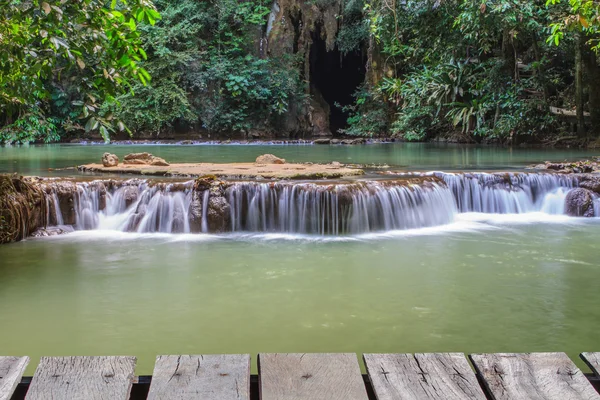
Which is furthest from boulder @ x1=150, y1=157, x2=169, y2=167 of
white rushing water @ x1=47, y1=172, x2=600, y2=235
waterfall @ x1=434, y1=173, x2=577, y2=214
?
waterfall @ x1=434, y1=173, x2=577, y2=214

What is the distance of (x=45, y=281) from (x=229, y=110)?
20307 millimetres

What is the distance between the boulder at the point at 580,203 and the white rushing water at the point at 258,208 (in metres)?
2.16

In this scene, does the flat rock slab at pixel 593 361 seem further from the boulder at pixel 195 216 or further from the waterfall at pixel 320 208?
the boulder at pixel 195 216

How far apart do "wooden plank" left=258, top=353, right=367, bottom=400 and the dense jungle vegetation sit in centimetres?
760

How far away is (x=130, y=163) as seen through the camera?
10852 millimetres

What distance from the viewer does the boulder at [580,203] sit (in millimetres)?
9023

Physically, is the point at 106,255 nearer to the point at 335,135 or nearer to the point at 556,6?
the point at 556,6

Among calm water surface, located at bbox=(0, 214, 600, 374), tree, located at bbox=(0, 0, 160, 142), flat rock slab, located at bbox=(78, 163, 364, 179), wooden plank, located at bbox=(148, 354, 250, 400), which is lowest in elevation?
calm water surface, located at bbox=(0, 214, 600, 374)

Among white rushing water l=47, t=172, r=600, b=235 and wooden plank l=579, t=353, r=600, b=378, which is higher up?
wooden plank l=579, t=353, r=600, b=378

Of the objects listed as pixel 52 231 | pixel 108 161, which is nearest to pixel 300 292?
pixel 52 231

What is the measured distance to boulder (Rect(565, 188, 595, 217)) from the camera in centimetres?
902

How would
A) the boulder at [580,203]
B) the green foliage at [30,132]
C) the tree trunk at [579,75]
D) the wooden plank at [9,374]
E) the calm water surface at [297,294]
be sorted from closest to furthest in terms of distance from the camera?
the wooden plank at [9,374] → the calm water surface at [297,294] → the boulder at [580,203] → the tree trunk at [579,75] → the green foliage at [30,132]

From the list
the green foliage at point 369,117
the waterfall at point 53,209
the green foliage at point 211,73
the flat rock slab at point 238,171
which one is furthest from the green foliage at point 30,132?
the waterfall at point 53,209

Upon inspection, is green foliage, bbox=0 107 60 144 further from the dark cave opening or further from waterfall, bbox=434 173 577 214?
waterfall, bbox=434 173 577 214
